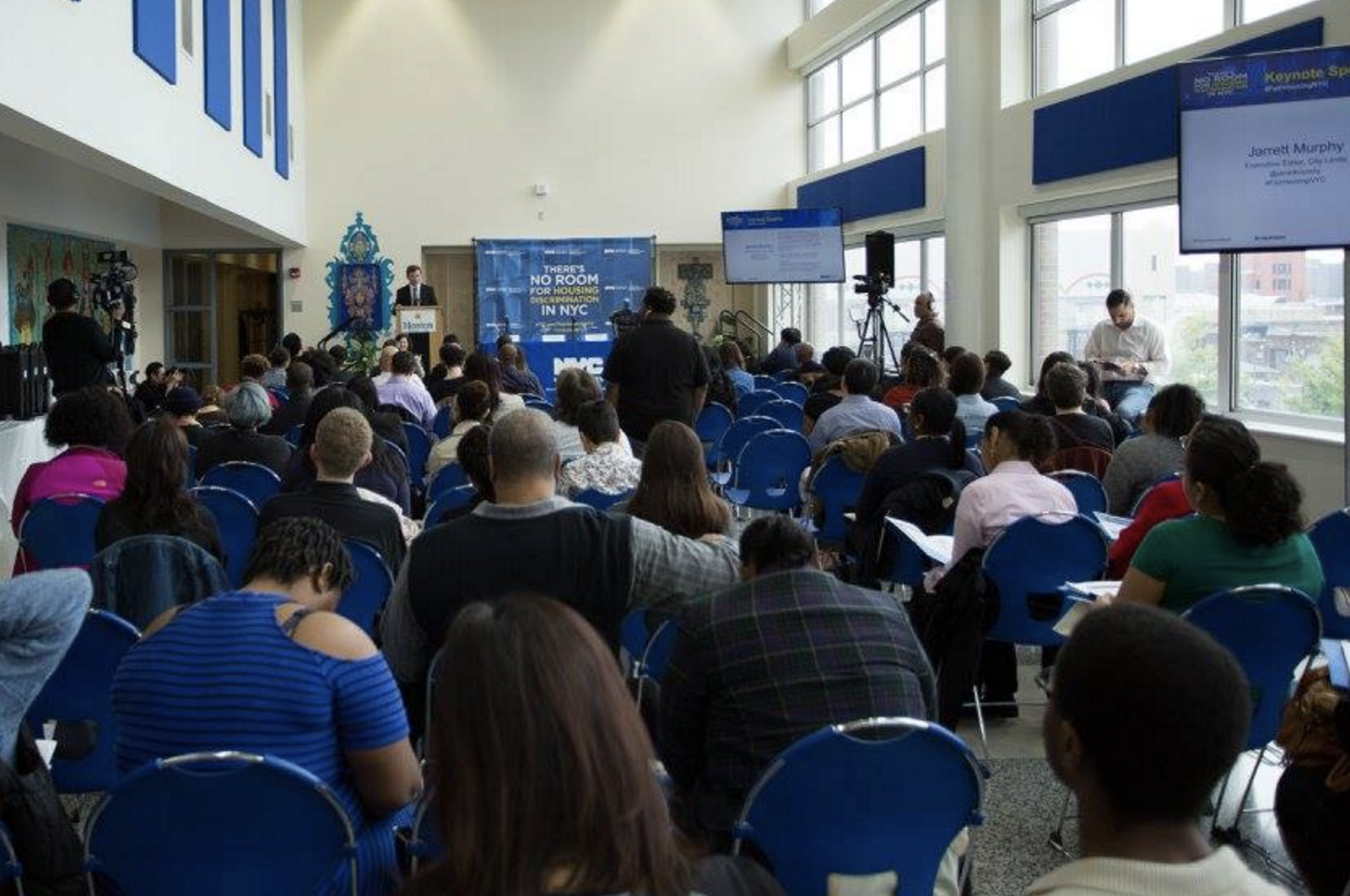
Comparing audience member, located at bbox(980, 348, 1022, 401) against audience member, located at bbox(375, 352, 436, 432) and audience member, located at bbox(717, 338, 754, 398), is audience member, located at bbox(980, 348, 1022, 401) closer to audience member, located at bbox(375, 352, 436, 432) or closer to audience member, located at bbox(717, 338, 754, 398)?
audience member, located at bbox(717, 338, 754, 398)

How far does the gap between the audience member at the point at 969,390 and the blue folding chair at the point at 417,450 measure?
9.76ft

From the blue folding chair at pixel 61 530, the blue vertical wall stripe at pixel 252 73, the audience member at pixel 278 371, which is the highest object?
the blue vertical wall stripe at pixel 252 73

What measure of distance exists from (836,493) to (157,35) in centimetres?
636

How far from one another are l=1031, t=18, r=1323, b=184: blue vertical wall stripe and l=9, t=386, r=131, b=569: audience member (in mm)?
7053

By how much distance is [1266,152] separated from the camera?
6.04 meters

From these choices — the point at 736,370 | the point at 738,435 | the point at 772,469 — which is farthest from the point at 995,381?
the point at 736,370

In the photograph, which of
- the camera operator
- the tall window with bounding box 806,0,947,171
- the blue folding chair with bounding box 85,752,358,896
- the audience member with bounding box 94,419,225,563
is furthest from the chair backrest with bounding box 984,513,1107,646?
the tall window with bounding box 806,0,947,171

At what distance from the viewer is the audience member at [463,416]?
22.5ft

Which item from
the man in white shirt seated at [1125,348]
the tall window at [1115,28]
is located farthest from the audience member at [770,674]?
the tall window at [1115,28]

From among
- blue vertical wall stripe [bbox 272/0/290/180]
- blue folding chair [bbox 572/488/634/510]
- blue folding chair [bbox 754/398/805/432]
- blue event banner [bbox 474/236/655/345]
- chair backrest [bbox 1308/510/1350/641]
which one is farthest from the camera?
blue event banner [bbox 474/236/655/345]

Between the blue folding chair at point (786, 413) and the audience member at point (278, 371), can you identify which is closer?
the blue folding chair at point (786, 413)

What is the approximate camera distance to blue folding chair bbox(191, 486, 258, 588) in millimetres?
5098

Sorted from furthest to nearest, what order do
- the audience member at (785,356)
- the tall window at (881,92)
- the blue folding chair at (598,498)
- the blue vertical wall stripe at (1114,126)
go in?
the tall window at (881,92)
the audience member at (785,356)
the blue vertical wall stripe at (1114,126)
the blue folding chair at (598,498)

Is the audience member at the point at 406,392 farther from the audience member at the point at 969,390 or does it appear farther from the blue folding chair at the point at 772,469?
the audience member at the point at 969,390
